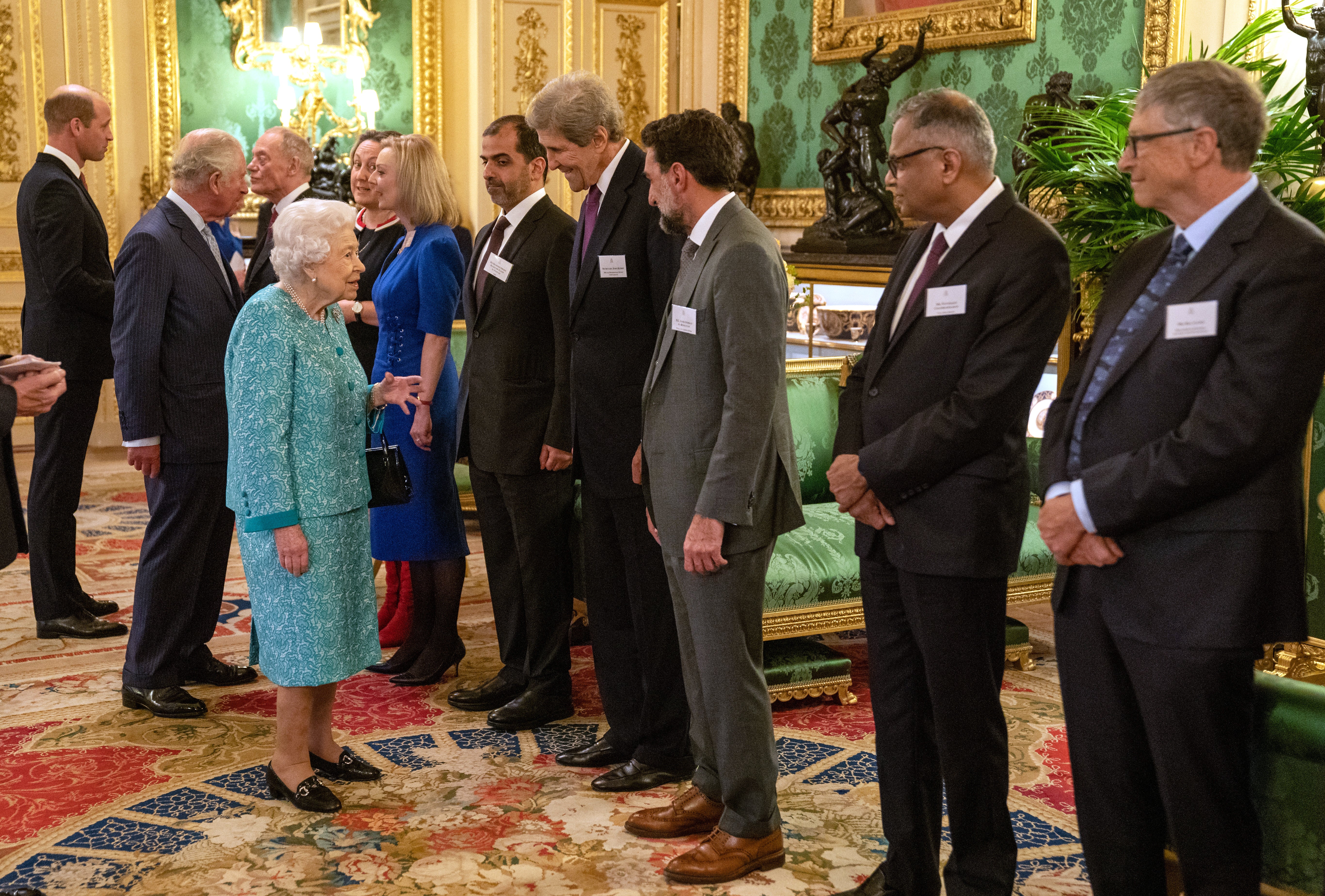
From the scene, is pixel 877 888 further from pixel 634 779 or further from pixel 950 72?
pixel 950 72

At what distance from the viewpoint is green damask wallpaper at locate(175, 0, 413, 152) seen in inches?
353

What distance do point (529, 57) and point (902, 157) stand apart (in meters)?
7.44

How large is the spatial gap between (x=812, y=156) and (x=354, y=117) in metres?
3.55

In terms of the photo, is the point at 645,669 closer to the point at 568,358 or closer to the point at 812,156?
the point at 568,358

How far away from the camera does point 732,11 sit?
8.87 m

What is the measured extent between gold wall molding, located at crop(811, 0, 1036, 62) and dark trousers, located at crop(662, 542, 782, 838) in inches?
212

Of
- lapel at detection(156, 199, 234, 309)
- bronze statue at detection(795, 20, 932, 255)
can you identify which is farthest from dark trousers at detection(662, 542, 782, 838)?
bronze statue at detection(795, 20, 932, 255)

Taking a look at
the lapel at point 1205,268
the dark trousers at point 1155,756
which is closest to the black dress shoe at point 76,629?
the dark trousers at point 1155,756

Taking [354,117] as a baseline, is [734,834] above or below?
below

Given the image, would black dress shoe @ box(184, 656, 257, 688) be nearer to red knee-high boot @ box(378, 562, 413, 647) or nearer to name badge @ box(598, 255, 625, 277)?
red knee-high boot @ box(378, 562, 413, 647)

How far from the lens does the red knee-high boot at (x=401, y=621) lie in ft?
14.8

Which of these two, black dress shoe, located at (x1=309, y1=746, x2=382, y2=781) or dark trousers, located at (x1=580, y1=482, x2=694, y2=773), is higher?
dark trousers, located at (x1=580, y1=482, x2=694, y2=773)

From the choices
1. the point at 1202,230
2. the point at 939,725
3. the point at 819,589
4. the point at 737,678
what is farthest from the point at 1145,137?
the point at 819,589

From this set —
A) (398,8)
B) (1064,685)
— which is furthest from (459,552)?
(398,8)
